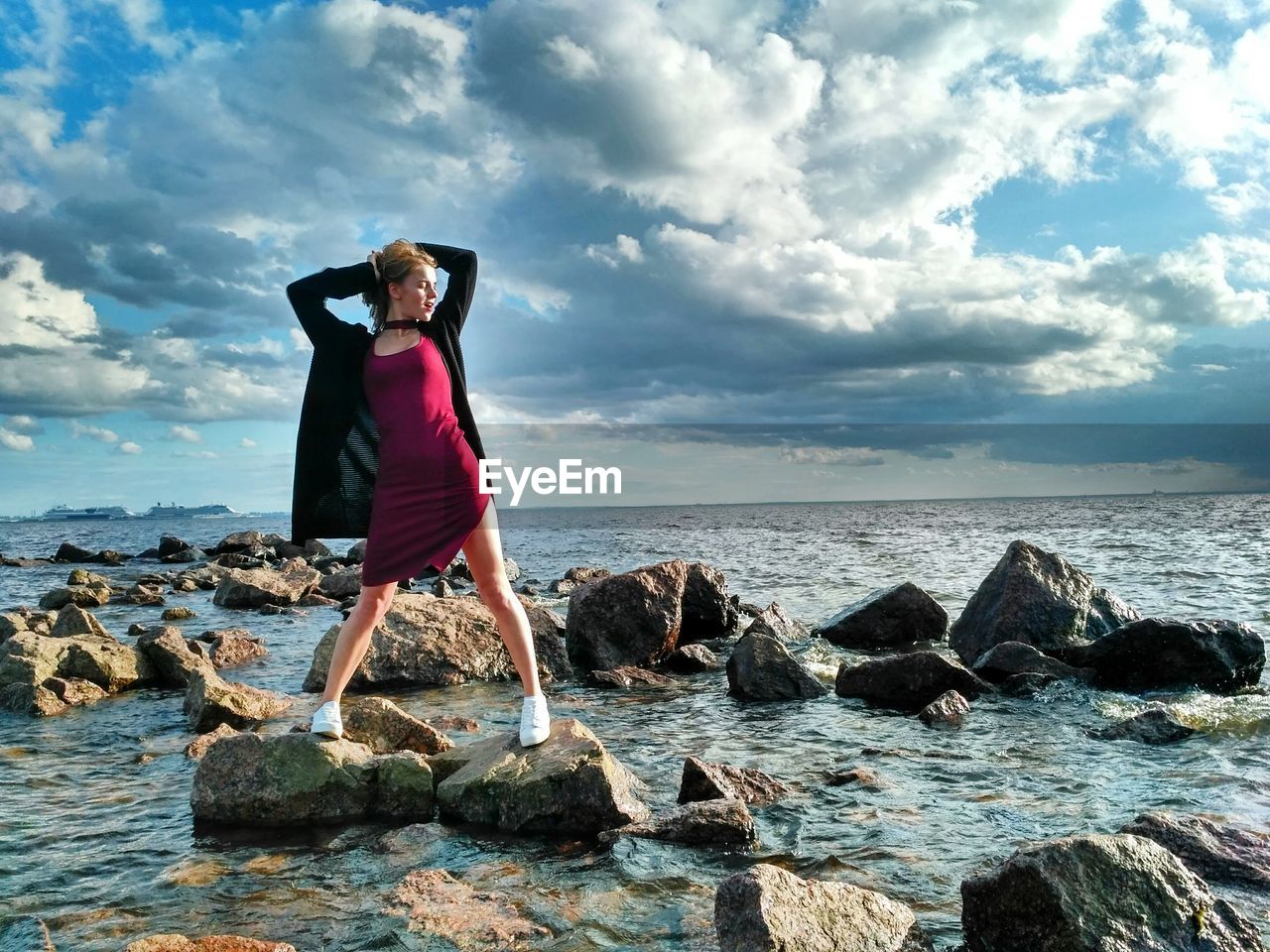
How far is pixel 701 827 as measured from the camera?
4.81 m

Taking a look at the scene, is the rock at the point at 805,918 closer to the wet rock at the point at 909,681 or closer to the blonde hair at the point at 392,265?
the blonde hair at the point at 392,265

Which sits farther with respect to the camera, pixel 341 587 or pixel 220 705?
pixel 341 587

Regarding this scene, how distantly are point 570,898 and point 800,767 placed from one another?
278 cm

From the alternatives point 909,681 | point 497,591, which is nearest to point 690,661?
point 909,681

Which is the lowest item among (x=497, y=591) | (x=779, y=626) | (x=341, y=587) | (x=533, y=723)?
(x=341, y=587)

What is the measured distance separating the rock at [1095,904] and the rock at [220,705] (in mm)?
6395

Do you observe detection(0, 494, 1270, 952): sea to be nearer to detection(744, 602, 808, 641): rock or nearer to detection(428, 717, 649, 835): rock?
detection(428, 717, 649, 835): rock

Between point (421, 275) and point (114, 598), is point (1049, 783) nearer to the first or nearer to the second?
point (421, 275)

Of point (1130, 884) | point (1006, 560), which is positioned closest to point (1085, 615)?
point (1006, 560)

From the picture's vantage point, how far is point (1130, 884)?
11.4 ft

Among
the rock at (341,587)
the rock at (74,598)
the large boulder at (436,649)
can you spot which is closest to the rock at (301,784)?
the large boulder at (436,649)

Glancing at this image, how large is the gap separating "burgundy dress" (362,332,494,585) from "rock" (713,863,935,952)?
8.95 ft

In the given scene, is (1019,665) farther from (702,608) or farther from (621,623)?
(702,608)

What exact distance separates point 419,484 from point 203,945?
2.73 m
